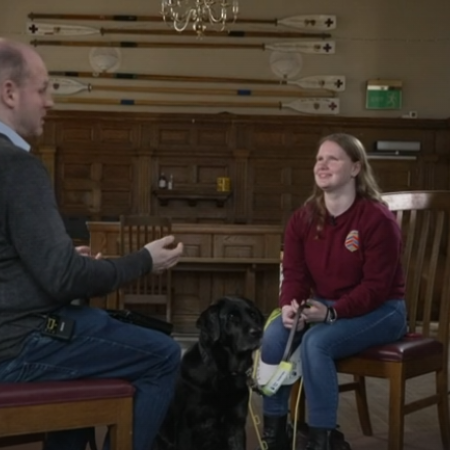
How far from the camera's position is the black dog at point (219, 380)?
2.40 metres

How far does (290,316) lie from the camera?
8.37 feet

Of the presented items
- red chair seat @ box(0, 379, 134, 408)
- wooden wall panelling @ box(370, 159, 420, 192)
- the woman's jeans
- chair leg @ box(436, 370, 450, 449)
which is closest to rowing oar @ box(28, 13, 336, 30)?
wooden wall panelling @ box(370, 159, 420, 192)

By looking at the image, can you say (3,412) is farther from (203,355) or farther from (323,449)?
(323,449)

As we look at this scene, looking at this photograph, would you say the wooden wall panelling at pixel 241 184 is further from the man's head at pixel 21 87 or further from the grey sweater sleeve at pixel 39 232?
the grey sweater sleeve at pixel 39 232

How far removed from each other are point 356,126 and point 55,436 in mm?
6749

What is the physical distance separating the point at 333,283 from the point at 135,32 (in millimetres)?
6429

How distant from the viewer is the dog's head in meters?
2.39

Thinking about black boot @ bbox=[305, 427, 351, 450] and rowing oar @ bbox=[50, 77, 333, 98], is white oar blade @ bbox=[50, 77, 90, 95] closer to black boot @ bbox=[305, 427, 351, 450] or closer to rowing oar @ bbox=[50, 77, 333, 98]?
rowing oar @ bbox=[50, 77, 333, 98]

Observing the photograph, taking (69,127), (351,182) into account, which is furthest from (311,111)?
(351,182)

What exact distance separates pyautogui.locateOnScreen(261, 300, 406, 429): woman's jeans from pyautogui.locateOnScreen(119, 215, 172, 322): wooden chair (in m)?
2.78

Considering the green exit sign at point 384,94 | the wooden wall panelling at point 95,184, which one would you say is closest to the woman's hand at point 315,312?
the wooden wall panelling at point 95,184

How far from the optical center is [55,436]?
2133mm

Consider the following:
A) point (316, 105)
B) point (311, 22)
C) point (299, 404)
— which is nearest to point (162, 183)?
point (316, 105)

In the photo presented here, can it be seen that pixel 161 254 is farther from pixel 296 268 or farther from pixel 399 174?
pixel 399 174
